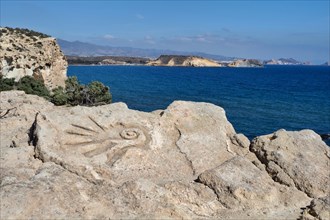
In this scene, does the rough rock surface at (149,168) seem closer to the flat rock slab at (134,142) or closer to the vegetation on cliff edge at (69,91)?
the flat rock slab at (134,142)

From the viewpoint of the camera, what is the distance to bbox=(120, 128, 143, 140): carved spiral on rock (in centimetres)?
1520

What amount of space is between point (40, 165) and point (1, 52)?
148ft

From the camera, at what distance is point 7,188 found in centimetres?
1050

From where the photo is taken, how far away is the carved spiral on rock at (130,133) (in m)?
15.2

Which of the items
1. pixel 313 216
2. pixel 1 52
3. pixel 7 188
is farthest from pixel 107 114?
pixel 1 52

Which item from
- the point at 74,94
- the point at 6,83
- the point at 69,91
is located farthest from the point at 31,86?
the point at 74,94

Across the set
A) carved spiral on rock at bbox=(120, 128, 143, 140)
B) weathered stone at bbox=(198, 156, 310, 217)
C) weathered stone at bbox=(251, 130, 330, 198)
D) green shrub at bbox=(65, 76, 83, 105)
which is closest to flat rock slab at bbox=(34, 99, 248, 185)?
carved spiral on rock at bbox=(120, 128, 143, 140)

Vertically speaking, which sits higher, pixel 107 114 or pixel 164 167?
pixel 107 114

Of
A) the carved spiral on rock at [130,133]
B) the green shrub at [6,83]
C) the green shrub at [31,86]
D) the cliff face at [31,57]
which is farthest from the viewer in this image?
the cliff face at [31,57]

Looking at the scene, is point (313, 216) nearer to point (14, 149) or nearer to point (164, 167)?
point (164, 167)

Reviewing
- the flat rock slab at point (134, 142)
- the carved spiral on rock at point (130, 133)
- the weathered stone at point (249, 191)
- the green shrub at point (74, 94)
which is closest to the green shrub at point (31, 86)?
the green shrub at point (74, 94)

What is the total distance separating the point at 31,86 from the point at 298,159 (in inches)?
1633

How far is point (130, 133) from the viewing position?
50.3ft

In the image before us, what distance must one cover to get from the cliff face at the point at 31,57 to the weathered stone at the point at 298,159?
148ft
